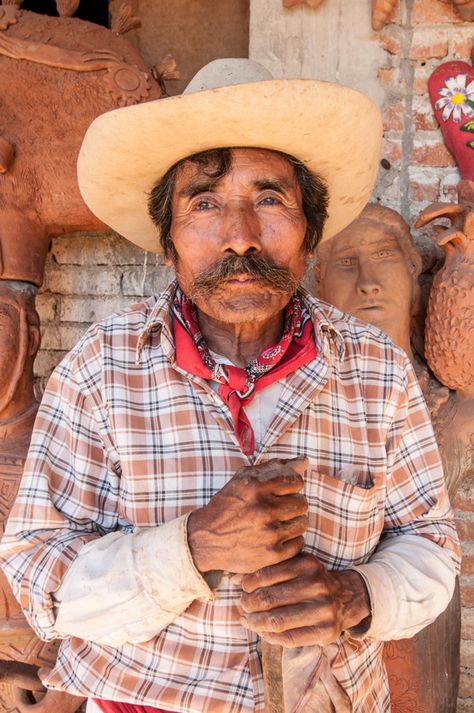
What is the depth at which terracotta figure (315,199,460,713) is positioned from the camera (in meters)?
2.08

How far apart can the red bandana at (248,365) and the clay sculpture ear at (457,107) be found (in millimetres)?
1014

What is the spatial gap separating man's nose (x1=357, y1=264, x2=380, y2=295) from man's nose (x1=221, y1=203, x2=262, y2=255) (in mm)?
656

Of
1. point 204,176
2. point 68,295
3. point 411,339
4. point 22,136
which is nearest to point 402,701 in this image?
point 411,339

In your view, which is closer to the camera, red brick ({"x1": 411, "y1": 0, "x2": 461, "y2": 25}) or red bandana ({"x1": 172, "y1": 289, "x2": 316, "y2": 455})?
red bandana ({"x1": 172, "y1": 289, "x2": 316, "y2": 455})

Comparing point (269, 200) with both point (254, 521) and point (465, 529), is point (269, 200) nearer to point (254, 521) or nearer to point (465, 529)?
point (254, 521)

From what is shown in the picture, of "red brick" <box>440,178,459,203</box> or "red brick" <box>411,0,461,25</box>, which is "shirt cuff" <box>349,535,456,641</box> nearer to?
"red brick" <box>440,178,459,203</box>

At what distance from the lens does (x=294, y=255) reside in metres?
1.68

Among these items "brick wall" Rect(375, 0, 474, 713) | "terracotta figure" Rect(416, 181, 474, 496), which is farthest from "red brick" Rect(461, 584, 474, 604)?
"brick wall" Rect(375, 0, 474, 713)

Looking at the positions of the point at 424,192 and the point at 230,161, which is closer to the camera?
the point at 230,161

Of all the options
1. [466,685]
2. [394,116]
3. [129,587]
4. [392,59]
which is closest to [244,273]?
[129,587]

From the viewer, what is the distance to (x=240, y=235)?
5.15 feet

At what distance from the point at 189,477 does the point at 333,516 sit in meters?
0.31

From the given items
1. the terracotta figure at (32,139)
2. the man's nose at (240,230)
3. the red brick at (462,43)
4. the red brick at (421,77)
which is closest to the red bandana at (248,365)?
the man's nose at (240,230)

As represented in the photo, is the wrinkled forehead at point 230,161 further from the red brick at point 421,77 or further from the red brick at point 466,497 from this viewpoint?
the red brick at point 466,497
